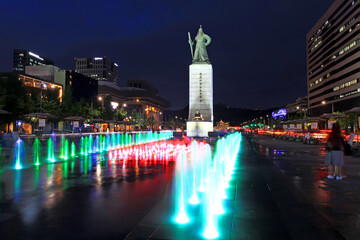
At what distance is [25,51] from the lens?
17512cm

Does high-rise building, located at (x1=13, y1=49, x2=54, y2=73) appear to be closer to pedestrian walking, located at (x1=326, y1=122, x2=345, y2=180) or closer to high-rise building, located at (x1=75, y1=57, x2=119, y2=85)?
high-rise building, located at (x1=75, y1=57, x2=119, y2=85)

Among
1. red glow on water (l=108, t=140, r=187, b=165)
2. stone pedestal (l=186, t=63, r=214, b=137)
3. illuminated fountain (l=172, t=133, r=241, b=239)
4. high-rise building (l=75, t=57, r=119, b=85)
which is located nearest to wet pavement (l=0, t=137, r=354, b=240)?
illuminated fountain (l=172, t=133, r=241, b=239)

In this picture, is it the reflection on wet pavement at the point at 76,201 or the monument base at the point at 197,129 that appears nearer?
the reflection on wet pavement at the point at 76,201

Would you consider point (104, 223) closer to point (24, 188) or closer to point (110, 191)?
point (110, 191)

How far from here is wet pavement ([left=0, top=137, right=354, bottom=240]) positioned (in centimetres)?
441

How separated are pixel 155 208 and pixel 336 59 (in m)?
93.5

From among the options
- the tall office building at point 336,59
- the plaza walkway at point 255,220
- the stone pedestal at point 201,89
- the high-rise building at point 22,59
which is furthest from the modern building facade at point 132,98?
the plaza walkway at point 255,220

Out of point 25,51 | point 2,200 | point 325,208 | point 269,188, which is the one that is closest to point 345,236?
point 325,208

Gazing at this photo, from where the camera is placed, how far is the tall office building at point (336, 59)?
234ft

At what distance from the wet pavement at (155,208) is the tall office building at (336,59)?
2669 inches

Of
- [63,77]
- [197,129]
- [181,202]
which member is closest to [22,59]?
[63,77]

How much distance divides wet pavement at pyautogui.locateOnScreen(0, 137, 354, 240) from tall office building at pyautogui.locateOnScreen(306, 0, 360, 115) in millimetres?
67802

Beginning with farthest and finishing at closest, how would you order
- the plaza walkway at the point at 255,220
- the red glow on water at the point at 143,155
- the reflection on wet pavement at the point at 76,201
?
1. the red glow on water at the point at 143,155
2. the reflection on wet pavement at the point at 76,201
3. the plaza walkway at the point at 255,220

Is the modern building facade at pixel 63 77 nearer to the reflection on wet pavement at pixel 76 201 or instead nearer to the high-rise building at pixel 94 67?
the reflection on wet pavement at pixel 76 201
